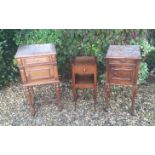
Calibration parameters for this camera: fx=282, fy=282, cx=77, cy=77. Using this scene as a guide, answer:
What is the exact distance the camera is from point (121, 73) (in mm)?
3580

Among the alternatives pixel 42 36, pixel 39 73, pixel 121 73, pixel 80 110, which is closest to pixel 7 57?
pixel 42 36

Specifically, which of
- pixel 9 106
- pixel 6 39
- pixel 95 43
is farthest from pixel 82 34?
pixel 9 106

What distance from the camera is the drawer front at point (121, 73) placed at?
3.51m

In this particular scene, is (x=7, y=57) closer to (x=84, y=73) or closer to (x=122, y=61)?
(x=84, y=73)

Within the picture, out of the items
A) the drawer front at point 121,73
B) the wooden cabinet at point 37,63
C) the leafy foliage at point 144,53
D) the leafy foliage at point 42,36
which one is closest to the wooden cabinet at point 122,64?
the drawer front at point 121,73

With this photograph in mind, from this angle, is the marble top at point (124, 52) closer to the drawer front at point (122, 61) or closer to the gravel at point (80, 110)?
the drawer front at point (122, 61)

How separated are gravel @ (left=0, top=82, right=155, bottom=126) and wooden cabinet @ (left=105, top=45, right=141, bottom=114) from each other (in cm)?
51

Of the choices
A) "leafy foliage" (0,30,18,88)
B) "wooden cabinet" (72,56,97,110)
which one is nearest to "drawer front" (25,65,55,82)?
"wooden cabinet" (72,56,97,110)

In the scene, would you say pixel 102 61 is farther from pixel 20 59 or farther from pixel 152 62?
pixel 20 59

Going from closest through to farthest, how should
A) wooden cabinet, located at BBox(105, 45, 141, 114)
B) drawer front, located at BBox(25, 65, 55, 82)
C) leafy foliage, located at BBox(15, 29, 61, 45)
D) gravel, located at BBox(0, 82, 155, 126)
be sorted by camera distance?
wooden cabinet, located at BBox(105, 45, 141, 114), drawer front, located at BBox(25, 65, 55, 82), gravel, located at BBox(0, 82, 155, 126), leafy foliage, located at BBox(15, 29, 61, 45)

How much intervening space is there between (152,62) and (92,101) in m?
1.40

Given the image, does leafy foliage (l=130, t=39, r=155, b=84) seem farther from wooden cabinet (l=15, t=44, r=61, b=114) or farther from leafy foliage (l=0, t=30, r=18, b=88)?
leafy foliage (l=0, t=30, r=18, b=88)

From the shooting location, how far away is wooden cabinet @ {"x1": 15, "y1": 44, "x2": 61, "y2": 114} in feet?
11.3

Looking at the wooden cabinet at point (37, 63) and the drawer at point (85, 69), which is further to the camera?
the drawer at point (85, 69)
